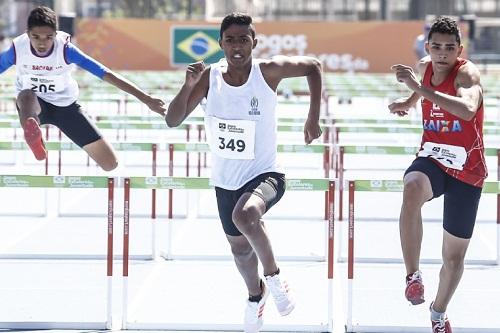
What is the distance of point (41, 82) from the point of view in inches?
369

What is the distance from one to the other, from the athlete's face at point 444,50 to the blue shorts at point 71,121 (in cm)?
354

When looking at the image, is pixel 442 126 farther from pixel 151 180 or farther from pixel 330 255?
pixel 151 180

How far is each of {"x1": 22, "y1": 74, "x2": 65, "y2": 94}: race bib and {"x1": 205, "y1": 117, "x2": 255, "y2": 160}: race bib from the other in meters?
2.49

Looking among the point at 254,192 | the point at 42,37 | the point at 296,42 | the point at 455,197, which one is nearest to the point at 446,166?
the point at 455,197

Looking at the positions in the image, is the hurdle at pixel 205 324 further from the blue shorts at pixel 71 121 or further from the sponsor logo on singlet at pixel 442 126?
the blue shorts at pixel 71 121

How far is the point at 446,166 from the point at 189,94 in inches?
59.5

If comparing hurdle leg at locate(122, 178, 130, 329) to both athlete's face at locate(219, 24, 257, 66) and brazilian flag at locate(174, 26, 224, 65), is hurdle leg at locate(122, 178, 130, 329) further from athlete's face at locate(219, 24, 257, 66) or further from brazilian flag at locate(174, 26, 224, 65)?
brazilian flag at locate(174, 26, 224, 65)

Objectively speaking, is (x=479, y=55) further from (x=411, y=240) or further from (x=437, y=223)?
(x=411, y=240)

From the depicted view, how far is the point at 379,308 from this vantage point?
8.64 m

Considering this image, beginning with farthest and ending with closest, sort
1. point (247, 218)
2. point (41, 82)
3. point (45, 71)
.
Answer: point (41, 82)
point (45, 71)
point (247, 218)

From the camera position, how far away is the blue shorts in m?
9.60

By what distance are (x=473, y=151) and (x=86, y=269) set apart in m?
4.06

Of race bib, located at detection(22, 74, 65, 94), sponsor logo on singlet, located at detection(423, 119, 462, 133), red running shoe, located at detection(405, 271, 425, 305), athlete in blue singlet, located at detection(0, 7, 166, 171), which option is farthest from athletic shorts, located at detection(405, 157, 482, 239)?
race bib, located at detection(22, 74, 65, 94)

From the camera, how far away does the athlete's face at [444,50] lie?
23.0 feet
